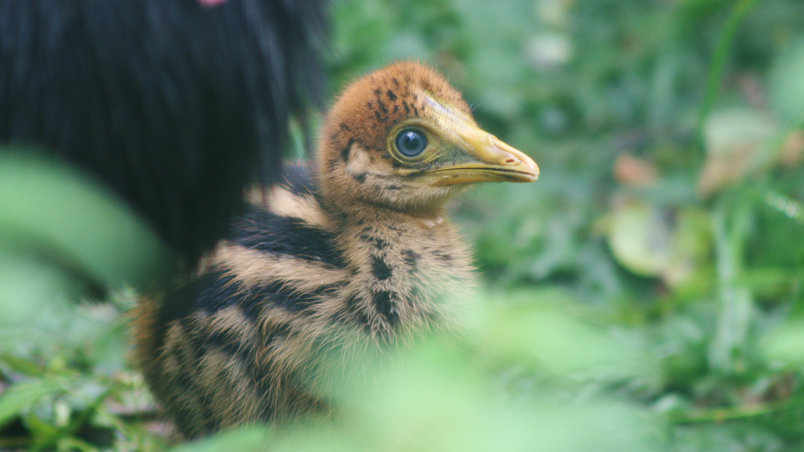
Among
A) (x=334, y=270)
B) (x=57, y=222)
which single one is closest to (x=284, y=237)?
(x=334, y=270)

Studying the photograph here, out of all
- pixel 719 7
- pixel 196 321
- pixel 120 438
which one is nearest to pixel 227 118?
pixel 196 321

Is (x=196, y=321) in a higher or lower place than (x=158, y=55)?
lower

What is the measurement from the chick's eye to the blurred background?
0.33 metres

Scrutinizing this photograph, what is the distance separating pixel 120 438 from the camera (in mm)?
1396

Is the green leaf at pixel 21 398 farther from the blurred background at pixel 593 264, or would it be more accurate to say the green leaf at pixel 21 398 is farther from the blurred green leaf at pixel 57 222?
the blurred green leaf at pixel 57 222

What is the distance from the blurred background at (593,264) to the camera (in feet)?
Answer: 1.87

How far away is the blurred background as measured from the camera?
0.57m

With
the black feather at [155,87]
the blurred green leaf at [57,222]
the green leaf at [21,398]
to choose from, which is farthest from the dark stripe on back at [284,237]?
the blurred green leaf at [57,222]

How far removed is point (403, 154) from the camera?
120 centimetres

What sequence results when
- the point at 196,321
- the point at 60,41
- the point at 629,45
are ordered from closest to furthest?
1. the point at 60,41
2. the point at 196,321
3. the point at 629,45

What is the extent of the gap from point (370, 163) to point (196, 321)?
1.39ft

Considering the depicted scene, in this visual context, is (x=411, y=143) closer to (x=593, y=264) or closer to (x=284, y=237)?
(x=284, y=237)

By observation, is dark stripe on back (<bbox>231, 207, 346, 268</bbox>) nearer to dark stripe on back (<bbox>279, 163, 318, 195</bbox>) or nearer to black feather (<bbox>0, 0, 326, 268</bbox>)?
dark stripe on back (<bbox>279, 163, 318, 195</bbox>)

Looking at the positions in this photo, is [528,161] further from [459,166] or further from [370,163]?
[370,163]
